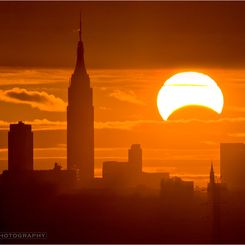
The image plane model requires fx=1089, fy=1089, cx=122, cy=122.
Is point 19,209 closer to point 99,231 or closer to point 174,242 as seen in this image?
point 99,231

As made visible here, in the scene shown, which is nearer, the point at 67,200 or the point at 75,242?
the point at 75,242

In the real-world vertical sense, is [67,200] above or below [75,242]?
above

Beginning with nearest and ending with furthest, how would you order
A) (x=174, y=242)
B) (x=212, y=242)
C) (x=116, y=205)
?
(x=212, y=242), (x=174, y=242), (x=116, y=205)

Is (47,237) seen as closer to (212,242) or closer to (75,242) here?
(75,242)

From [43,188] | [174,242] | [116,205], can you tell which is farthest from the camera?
[43,188]

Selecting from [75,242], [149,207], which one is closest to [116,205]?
[149,207]

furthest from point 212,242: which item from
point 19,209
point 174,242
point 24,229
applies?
point 19,209

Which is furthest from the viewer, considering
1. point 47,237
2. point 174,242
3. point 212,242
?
point 47,237

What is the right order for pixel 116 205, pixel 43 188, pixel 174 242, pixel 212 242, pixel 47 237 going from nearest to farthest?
pixel 212 242
pixel 174 242
pixel 47 237
pixel 116 205
pixel 43 188

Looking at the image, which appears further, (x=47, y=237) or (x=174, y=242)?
(x=47, y=237)
